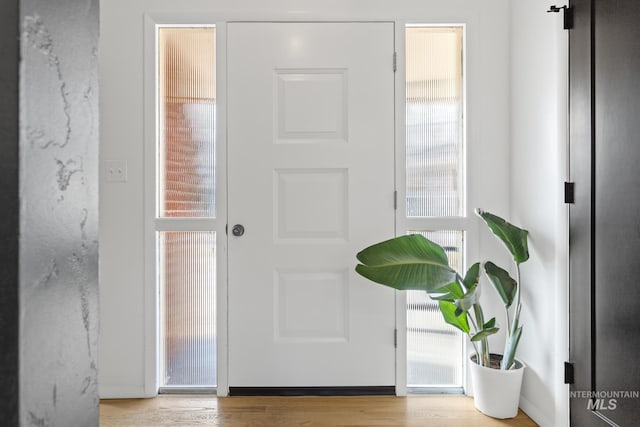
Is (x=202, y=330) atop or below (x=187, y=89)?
below

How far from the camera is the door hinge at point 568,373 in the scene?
172 centimetres

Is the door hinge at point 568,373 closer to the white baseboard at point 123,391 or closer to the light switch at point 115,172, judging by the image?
the white baseboard at point 123,391

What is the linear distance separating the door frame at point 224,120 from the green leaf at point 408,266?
0.30m

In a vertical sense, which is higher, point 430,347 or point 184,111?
point 184,111

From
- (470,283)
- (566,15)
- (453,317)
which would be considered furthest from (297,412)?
(566,15)

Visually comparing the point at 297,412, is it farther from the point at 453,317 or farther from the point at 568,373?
the point at 568,373

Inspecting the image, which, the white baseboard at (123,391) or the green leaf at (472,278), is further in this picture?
the white baseboard at (123,391)

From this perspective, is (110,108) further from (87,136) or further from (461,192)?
(87,136)

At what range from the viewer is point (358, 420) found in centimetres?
196

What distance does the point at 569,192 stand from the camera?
5.65 feet

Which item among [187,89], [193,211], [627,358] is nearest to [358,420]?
[627,358]

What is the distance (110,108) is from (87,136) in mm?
2145

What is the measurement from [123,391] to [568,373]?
2.12m

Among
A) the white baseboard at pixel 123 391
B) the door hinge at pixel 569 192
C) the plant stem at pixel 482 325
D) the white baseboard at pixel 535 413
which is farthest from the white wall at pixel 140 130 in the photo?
the white baseboard at pixel 535 413
